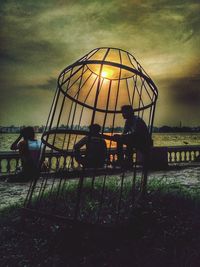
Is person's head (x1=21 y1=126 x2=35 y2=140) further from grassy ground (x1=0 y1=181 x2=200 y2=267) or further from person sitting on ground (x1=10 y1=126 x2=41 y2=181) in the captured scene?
grassy ground (x1=0 y1=181 x2=200 y2=267)

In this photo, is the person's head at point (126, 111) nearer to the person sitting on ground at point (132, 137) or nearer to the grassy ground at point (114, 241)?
the person sitting on ground at point (132, 137)

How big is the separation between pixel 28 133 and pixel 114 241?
618 centimetres

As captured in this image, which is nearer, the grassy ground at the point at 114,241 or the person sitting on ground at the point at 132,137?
the grassy ground at the point at 114,241

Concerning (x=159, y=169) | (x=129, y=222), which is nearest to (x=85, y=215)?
(x=129, y=222)

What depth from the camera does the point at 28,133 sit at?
9125 millimetres

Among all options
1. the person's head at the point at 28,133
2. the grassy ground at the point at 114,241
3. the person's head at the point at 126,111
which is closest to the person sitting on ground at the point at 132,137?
the person's head at the point at 126,111

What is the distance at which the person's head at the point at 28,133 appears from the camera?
29.6ft

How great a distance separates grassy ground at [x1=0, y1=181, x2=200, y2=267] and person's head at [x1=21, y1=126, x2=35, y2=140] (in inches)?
187

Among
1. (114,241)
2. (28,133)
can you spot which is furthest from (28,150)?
(114,241)

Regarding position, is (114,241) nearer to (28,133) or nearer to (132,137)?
(132,137)

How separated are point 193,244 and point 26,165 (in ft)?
22.5

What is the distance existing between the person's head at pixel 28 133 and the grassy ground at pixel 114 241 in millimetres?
4759

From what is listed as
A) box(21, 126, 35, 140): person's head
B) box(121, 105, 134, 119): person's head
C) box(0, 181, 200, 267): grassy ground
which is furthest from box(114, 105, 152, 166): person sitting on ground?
box(21, 126, 35, 140): person's head

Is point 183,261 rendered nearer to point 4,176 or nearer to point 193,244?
point 193,244
